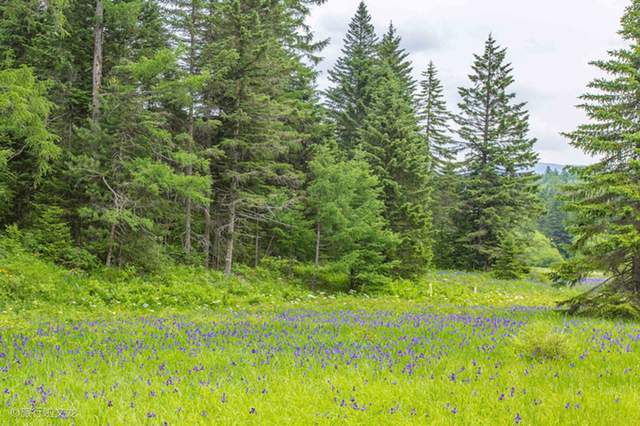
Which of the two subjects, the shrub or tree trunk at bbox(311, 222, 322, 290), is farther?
tree trunk at bbox(311, 222, 322, 290)

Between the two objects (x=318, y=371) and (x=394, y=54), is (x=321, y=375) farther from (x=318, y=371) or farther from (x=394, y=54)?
(x=394, y=54)

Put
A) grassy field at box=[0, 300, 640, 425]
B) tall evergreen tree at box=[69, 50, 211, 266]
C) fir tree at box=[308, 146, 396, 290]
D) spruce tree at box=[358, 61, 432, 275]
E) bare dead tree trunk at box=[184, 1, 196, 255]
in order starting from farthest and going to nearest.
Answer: spruce tree at box=[358, 61, 432, 275], bare dead tree trunk at box=[184, 1, 196, 255], fir tree at box=[308, 146, 396, 290], tall evergreen tree at box=[69, 50, 211, 266], grassy field at box=[0, 300, 640, 425]

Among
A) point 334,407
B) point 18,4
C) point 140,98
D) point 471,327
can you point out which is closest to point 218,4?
point 140,98

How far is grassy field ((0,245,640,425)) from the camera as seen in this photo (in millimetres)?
4402

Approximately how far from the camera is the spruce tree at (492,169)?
3250 cm

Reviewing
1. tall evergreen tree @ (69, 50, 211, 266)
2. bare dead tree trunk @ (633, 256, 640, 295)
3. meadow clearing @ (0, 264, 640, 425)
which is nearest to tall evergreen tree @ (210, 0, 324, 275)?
tall evergreen tree @ (69, 50, 211, 266)

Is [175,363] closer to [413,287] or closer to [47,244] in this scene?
[47,244]

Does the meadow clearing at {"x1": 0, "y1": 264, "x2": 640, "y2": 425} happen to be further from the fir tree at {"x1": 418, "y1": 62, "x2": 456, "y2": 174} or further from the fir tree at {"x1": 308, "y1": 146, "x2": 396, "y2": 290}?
the fir tree at {"x1": 418, "y1": 62, "x2": 456, "y2": 174}

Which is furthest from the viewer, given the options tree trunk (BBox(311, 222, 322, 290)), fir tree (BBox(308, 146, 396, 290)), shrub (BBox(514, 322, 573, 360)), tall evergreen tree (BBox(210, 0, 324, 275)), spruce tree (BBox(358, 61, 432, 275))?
spruce tree (BBox(358, 61, 432, 275))

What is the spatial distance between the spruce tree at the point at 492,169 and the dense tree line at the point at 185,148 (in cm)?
1010

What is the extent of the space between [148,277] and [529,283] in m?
22.4

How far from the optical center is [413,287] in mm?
20578

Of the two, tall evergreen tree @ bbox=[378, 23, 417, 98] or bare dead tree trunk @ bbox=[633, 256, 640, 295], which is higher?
tall evergreen tree @ bbox=[378, 23, 417, 98]

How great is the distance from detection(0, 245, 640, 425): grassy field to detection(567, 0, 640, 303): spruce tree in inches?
85.7
